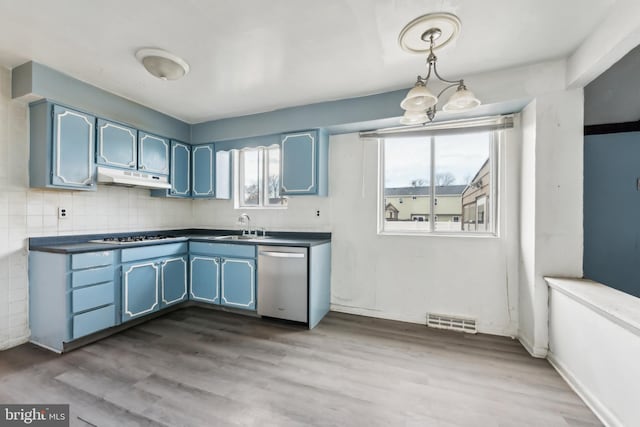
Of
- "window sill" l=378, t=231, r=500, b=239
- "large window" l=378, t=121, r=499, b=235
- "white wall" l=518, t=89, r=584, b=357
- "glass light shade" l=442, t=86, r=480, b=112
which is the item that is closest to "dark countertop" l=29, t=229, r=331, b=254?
"window sill" l=378, t=231, r=500, b=239

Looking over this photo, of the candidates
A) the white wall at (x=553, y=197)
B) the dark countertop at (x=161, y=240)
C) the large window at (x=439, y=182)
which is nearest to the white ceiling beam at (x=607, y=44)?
the white wall at (x=553, y=197)

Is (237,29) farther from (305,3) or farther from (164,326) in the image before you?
(164,326)

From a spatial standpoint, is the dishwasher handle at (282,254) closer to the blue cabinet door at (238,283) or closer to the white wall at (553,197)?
the blue cabinet door at (238,283)

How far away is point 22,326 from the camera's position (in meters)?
2.45

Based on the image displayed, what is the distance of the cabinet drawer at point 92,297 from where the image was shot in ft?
7.66

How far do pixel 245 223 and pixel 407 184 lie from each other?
7.37 feet

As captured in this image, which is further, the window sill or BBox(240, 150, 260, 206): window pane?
BBox(240, 150, 260, 206): window pane

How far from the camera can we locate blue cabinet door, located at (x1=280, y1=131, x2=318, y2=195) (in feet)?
10.3

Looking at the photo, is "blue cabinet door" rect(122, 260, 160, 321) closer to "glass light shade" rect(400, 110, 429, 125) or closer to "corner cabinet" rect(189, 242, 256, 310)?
"corner cabinet" rect(189, 242, 256, 310)

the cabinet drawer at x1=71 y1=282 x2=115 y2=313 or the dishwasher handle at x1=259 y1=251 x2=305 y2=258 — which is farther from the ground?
the dishwasher handle at x1=259 y1=251 x2=305 y2=258

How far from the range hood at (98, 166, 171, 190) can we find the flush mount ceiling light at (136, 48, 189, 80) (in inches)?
46.8

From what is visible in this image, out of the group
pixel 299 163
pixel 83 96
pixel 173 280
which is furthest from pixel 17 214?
pixel 299 163

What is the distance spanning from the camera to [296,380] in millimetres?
1936

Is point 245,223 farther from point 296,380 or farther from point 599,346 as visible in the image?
point 599,346
